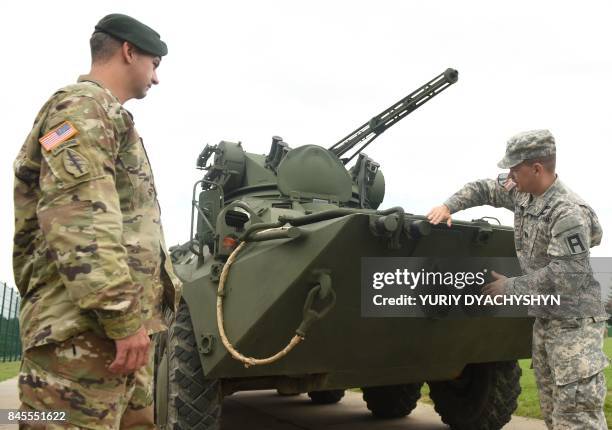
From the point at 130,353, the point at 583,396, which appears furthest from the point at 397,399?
the point at 130,353

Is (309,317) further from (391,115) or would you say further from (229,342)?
(391,115)

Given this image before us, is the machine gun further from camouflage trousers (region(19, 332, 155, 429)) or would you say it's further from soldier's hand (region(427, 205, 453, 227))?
camouflage trousers (region(19, 332, 155, 429))

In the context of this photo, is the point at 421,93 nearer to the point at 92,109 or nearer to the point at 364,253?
the point at 364,253

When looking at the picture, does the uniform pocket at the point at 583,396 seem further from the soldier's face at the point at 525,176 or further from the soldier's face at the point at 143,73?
the soldier's face at the point at 143,73

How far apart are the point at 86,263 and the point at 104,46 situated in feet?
2.75

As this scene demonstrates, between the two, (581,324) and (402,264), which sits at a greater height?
(402,264)

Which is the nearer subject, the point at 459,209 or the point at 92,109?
the point at 92,109

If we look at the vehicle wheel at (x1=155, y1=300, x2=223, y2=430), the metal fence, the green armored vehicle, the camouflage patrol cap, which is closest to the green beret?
the green armored vehicle

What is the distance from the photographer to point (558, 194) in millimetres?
3170

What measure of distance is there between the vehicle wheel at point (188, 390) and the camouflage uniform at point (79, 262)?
7.03 ft

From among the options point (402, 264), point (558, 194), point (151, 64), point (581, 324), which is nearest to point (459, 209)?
point (402, 264)

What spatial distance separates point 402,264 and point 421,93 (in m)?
2.73

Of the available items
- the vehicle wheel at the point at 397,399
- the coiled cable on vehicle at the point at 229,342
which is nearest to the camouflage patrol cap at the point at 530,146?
the coiled cable on vehicle at the point at 229,342

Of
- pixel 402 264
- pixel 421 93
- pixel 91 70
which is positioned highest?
pixel 421 93
